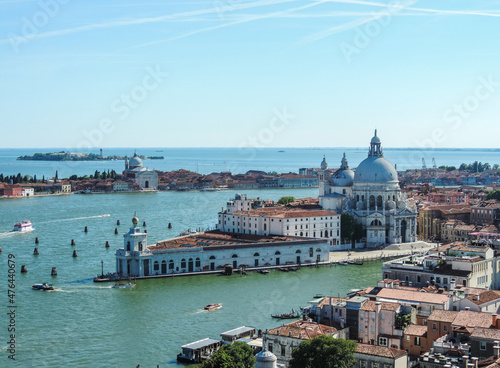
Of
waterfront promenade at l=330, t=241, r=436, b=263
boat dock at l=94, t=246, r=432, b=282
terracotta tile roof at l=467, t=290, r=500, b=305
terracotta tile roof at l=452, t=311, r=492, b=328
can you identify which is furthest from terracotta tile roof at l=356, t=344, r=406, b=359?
waterfront promenade at l=330, t=241, r=436, b=263

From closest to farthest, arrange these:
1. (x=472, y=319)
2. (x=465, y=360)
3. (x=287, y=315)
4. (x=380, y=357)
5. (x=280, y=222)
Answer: (x=465, y=360) < (x=380, y=357) < (x=472, y=319) < (x=287, y=315) < (x=280, y=222)

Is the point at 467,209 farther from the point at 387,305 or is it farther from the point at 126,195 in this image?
the point at 126,195

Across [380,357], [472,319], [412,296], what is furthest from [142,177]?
[380,357]

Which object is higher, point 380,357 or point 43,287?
point 380,357

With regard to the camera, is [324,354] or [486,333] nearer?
[324,354]

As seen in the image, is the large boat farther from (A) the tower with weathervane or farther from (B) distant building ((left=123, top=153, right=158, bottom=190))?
(B) distant building ((left=123, top=153, right=158, bottom=190))

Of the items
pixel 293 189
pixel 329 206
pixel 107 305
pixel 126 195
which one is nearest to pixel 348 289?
pixel 107 305

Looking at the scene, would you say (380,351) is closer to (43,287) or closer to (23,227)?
(43,287)

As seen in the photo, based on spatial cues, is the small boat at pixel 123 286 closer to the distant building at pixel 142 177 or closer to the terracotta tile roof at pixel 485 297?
the terracotta tile roof at pixel 485 297
